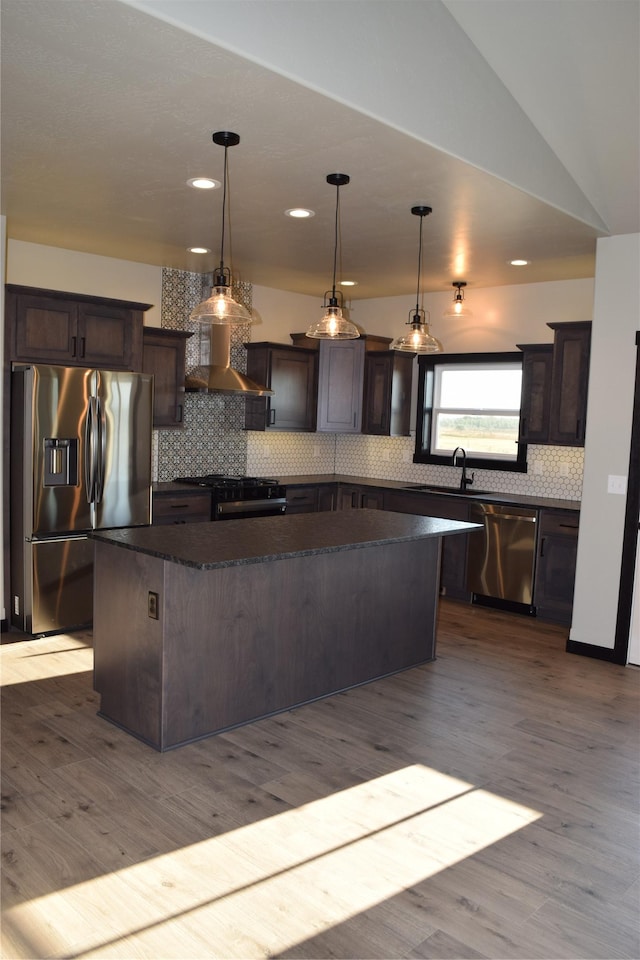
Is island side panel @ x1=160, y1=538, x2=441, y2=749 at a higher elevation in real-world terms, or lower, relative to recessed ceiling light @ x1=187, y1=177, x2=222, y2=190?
lower

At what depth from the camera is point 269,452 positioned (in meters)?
7.47

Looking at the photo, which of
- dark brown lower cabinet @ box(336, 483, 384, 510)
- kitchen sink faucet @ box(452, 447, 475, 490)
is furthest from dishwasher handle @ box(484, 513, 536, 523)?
dark brown lower cabinet @ box(336, 483, 384, 510)

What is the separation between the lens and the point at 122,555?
3.55m

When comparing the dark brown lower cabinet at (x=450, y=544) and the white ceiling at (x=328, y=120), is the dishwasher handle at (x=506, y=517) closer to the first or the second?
the dark brown lower cabinet at (x=450, y=544)

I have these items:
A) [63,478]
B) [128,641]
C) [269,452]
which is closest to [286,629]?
[128,641]

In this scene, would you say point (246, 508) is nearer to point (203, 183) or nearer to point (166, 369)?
point (166, 369)

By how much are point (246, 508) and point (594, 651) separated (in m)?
2.91

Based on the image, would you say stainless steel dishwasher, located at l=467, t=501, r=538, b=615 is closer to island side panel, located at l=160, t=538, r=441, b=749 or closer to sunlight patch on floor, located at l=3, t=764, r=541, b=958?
island side panel, located at l=160, t=538, r=441, b=749

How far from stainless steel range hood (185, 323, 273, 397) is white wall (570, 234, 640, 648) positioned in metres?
2.88

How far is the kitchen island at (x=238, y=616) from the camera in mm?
3373

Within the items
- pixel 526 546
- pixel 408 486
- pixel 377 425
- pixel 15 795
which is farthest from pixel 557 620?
pixel 15 795

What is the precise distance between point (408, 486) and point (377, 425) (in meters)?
0.73

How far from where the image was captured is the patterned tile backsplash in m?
6.45

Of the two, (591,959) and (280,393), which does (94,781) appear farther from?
(280,393)
